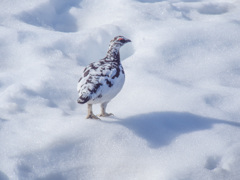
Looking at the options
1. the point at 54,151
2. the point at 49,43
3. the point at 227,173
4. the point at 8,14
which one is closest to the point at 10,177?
the point at 54,151

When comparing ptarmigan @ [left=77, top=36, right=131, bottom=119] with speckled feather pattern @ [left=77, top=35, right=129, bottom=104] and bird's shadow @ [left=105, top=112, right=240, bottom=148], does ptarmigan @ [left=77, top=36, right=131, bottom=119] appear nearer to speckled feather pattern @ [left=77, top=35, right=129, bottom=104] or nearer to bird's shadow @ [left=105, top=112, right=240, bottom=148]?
speckled feather pattern @ [left=77, top=35, right=129, bottom=104]

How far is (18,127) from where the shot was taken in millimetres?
3486

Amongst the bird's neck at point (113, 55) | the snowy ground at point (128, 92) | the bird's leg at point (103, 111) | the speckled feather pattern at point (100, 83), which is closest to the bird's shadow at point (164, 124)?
the snowy ground at point (128, 92)

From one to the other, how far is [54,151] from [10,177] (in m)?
0.45

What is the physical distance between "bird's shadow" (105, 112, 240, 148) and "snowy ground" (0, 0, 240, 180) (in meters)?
0.01

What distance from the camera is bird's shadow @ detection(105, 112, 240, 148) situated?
Answer: 343 cm

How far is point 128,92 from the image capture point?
4230 mm

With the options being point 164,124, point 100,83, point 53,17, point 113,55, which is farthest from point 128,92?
point 53,17

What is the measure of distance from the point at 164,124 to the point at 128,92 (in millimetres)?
781

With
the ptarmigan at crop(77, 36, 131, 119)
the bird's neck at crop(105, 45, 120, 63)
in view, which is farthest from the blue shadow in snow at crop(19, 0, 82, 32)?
the ptarmigan at crop(77, 36, 131, 119)

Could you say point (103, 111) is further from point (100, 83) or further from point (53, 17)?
point (53, 17)

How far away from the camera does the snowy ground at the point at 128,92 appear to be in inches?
124

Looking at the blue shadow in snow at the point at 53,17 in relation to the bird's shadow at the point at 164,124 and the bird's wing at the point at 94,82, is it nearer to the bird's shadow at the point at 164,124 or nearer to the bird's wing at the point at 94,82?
the bird's wing at the point at 94,82

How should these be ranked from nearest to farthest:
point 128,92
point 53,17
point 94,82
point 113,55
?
point 94,82
point 113,55
point 128,92
point 53,17
